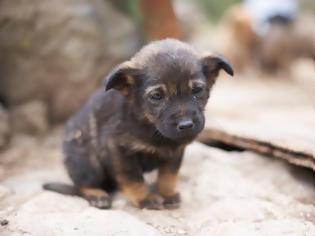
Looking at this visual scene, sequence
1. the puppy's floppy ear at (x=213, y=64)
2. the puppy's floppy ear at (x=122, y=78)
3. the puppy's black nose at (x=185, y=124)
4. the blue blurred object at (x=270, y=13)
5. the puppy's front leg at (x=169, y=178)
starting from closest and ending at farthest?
the puppy's black nose at (x=185, y=124), the puppy's floppy ear at (x=122, y=78), the puppy's floppy ear at (x=213, y=64), the puppy's front leg at (x=169, y=178), the blue blurred object at (x=270, y=13)

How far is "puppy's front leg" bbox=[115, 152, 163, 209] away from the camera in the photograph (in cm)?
527

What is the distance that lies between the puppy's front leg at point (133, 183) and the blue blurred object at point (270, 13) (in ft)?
27.7

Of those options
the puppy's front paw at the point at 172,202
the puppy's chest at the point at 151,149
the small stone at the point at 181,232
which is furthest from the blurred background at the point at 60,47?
the small stone at the point at 181,232

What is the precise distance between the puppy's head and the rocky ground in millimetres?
776

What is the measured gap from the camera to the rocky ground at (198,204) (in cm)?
471

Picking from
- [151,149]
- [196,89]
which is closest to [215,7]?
[151,149]

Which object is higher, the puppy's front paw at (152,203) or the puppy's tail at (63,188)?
the puppy's front paw at (152,203)

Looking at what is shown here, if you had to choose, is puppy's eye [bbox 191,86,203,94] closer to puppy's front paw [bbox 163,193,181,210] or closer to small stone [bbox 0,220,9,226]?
puppy's front paw [bbox 163,193,181,210]

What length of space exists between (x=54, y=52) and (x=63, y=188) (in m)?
2.62

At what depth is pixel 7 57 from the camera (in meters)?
7.57

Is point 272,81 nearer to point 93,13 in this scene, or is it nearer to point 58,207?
point 93,13

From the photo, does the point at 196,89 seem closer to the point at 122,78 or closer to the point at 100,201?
the point at 122,78

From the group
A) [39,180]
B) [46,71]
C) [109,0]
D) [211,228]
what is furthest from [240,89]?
[211,228]

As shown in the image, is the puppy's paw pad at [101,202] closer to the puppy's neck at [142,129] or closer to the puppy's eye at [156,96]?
the puppy's neck at [142,129]
